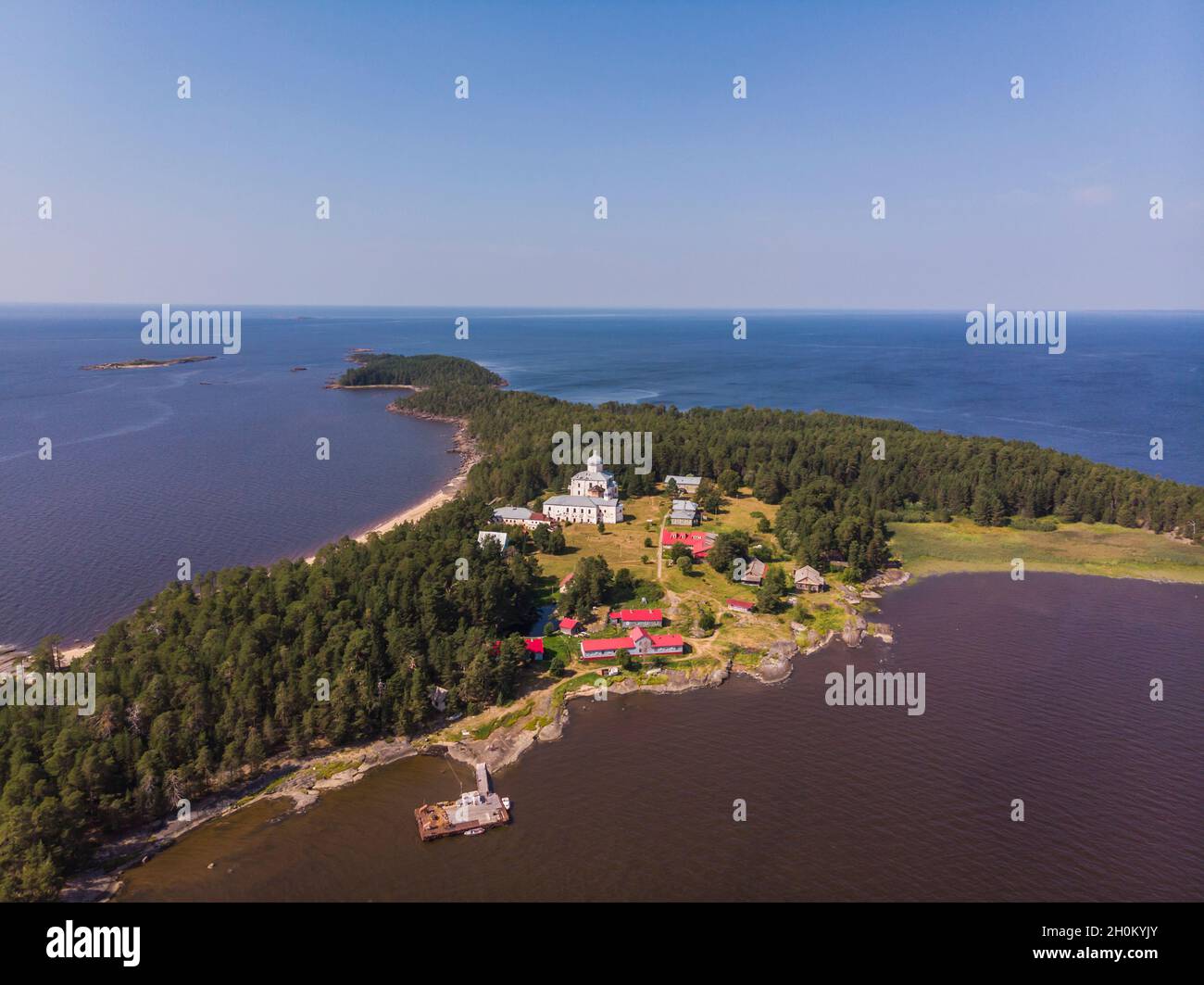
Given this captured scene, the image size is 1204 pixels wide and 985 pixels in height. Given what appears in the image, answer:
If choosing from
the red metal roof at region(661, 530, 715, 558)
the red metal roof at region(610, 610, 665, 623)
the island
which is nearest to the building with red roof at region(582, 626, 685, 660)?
the red metal roof at region(610, 610, 665, 623)

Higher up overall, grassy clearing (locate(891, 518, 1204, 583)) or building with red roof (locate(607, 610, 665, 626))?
grassy clearing (locate(891, 518, 1204, 583))

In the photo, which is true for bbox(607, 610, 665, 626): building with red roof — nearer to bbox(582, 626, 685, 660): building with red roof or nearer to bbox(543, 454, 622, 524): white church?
bbox(582, 626, 685, 660): building with red roof

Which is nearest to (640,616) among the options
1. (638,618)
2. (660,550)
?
(638,618)

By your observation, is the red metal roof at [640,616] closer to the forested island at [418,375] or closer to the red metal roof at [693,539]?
Answer: the red metal roof at [693,539]

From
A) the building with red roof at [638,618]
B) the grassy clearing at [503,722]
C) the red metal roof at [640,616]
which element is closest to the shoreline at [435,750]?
the grassy clearing at [503,722]

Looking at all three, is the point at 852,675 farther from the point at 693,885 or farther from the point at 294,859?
the point at 294,859

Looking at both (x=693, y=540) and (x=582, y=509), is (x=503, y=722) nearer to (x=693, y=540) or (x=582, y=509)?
(x=693, y=540)
